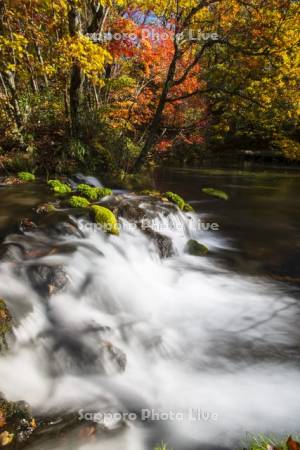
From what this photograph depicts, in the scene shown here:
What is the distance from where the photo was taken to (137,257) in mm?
6453

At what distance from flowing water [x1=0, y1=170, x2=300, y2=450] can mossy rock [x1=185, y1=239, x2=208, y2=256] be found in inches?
6.3

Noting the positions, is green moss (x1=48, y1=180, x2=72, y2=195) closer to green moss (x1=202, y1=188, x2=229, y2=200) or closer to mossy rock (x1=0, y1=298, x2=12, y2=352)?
green moss (x1=202, y1=188, x2=229, y2=200)

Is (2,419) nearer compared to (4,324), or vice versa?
(2,419)

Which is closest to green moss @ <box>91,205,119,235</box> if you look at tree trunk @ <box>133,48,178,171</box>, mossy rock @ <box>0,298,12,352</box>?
mossy rock @ <box>0,298,12,352</box>

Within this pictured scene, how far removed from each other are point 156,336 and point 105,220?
2.85m

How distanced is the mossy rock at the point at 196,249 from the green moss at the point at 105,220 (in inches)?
64.5

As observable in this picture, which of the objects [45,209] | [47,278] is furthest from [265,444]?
[45,209]

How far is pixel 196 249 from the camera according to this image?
7.33 m

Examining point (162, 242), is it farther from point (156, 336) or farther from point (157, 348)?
point (157, 348)

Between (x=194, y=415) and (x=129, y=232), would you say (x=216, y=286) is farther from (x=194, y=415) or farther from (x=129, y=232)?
(x=194, y=415)

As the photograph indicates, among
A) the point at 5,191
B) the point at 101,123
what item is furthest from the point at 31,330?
the point at 101,123

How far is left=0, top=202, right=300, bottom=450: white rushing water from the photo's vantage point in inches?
129

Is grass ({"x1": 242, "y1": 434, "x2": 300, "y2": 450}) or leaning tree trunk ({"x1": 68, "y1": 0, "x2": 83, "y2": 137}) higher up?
leaning tree trunk ({"x1": 68, "y1": 0, "x2": 83, "y2": 137})

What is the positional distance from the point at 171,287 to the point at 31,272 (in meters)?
2.42
